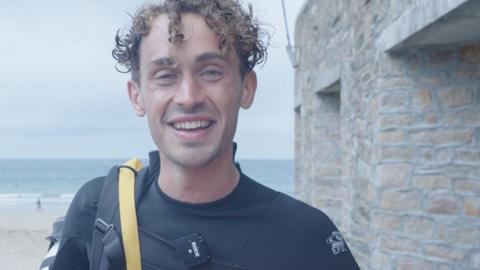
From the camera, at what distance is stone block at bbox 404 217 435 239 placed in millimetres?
3771

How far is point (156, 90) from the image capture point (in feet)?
5.33

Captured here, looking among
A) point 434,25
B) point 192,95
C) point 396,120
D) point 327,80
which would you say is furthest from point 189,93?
point 327,80

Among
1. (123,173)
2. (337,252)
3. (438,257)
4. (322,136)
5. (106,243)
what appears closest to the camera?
(106,243)

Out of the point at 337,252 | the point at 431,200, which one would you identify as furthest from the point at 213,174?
the point at 431,200

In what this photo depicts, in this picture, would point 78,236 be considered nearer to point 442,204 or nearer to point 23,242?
point 442,204

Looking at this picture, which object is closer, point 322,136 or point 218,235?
point 218,235

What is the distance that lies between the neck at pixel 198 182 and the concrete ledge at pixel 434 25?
1.66 metres

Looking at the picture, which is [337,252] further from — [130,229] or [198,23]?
[198,23]

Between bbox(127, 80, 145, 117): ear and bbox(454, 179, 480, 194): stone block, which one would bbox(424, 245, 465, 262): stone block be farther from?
bbox(127, 80, 145, 117): ear

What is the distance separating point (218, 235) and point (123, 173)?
1.18 feet

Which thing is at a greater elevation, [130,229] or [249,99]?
[249,99]

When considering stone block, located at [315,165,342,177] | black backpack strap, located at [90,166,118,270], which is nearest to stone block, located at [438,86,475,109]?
black backpack strap, located at [90,166,118,270]

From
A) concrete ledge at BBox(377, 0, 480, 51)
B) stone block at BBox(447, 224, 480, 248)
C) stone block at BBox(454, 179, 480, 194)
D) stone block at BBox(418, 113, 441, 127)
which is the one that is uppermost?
concrete ledge at BBox(377, 0, 480, 51)

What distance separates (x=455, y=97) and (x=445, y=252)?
1004 millimetres
